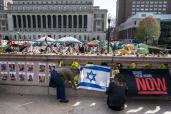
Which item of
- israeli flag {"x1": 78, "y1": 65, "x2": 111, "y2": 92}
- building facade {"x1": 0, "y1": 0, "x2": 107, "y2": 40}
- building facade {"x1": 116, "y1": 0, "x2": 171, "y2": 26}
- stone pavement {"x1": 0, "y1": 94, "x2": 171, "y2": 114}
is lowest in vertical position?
stone pavement {"x1": 0, "y1": 94, "x2": 171, "y2": 114}

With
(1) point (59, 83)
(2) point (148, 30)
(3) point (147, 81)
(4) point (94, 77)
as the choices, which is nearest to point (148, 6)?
(2) point (148, 30)

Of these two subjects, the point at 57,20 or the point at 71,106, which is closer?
the point at 71,106

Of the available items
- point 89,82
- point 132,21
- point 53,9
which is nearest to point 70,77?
point 89,82

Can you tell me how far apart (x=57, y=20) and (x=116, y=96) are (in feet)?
416

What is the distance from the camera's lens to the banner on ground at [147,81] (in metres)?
8.22

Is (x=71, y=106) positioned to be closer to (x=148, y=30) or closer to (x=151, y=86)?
(x=151, y=86)

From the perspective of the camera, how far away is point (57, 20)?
130000 mm

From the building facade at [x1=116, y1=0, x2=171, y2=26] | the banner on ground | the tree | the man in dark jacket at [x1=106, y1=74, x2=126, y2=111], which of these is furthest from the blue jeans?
the building facade at [x1=116, y1=0, x2=171, y2=26]

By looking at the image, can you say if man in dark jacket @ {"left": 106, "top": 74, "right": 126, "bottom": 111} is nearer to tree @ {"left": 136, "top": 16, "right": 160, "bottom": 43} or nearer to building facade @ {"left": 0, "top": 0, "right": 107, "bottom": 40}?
tree @ {"left": 136, "top": 16, "right": 160, "bottom": 43}

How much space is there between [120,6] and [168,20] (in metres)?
66.9

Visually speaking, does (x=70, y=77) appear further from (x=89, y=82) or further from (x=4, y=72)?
(x=4, y=72)

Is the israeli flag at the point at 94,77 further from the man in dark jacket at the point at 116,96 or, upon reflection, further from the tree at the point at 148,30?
the tree at the point at 148,30

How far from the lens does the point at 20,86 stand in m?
8.98

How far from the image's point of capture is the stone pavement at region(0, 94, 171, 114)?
24.0ft
